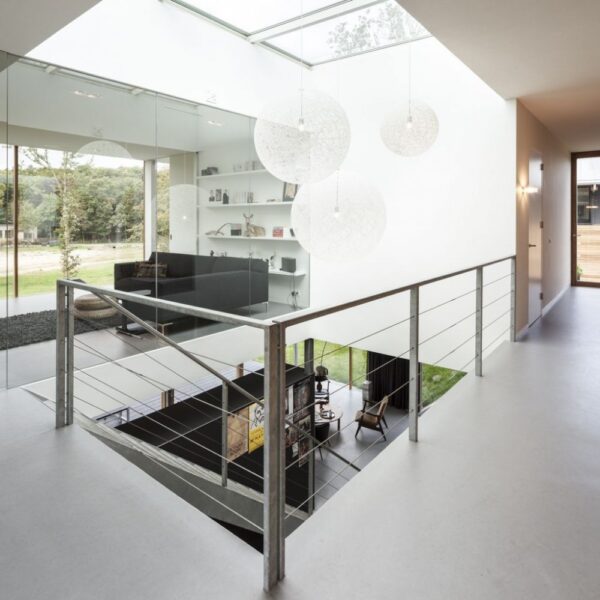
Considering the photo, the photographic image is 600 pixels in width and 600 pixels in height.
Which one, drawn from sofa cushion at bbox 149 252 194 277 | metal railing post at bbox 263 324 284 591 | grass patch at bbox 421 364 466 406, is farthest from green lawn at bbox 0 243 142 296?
grass patch at bbox 421 364 466 406

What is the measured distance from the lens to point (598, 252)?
941 centimetres

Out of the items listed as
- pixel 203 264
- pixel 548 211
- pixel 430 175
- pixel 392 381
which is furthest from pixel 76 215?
pixel 392 381

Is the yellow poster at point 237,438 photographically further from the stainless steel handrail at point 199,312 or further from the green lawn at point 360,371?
the stainless steel handrail at point 199,312

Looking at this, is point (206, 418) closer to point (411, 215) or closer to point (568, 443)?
point (411, 215)

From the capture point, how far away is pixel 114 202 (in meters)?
4.56

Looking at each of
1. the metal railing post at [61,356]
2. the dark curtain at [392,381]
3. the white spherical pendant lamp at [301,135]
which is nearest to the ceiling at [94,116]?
the white spherical pendant lamp at [301,135]

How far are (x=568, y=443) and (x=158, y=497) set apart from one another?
2155mm

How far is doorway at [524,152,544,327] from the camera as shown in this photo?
584 cm

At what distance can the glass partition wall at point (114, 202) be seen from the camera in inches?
157

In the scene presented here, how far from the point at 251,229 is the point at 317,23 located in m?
2.63

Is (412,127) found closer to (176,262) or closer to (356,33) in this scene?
(356,33)

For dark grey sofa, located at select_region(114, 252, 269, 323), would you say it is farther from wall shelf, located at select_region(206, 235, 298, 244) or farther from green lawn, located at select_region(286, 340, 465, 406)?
green lawn, located at select_region(286, 340, 465, 406)

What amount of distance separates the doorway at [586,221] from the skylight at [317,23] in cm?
534

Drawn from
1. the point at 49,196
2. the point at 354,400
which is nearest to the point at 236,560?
the point at 49,196
